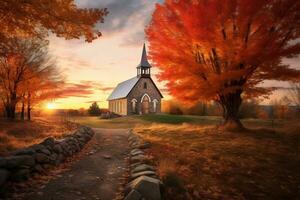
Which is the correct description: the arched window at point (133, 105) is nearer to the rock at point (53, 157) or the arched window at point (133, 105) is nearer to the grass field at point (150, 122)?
the grass field at point (150, 122)

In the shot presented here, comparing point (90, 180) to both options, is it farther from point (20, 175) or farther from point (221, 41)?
point (221, 41)

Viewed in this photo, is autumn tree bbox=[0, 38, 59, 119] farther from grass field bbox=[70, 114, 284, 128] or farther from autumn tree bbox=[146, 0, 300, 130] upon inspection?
autumn tree bbox=[146, 0, 300, 130]

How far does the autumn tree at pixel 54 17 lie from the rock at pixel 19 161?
4.66m

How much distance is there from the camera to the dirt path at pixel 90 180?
5745 mm

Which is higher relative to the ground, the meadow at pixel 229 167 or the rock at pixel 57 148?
the rock at pixel 57 148

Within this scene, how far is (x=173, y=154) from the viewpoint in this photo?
923 centimetres

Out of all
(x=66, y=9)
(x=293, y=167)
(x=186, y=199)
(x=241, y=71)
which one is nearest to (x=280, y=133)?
(x=241, y=71)

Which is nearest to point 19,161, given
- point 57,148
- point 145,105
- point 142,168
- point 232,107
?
point 57,148

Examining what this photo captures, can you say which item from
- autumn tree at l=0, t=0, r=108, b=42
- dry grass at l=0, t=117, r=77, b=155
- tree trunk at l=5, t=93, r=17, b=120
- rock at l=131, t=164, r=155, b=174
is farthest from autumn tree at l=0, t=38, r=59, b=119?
rock at l=131, t=164, r=155, b=174

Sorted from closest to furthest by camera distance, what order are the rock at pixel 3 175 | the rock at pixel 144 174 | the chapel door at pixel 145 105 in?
1. the rock at pixel 3 175
2. the rock at pixel 144 174
3. the chapel door at pixel 145 105

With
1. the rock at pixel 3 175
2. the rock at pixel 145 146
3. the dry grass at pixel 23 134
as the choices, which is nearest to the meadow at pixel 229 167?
the rock at pixel 145 146

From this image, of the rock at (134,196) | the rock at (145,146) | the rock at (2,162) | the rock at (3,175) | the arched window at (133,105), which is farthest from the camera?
the arched window at (133,105)

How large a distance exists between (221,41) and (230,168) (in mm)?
6632

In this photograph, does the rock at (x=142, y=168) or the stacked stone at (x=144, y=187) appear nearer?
the stacked stone at (x=144, y=187)
